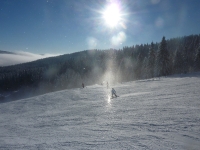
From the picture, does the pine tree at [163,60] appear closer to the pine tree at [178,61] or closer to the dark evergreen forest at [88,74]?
the dark evergreen forest at [88,74]

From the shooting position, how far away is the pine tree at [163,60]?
45500mm

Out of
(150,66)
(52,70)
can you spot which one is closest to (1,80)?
(52,70)

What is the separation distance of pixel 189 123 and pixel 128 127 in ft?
9.77

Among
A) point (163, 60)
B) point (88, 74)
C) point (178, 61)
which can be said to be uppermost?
point (178, 61)

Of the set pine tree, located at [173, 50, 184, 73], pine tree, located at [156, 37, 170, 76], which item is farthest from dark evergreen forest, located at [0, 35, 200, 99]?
pine tree, located at [156, 37, 170, 76]

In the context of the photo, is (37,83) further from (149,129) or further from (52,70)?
(149,129)

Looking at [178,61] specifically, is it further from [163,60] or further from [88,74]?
[88,74]

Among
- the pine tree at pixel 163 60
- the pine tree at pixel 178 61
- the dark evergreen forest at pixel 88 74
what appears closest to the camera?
the pine tree at pixel 163 60

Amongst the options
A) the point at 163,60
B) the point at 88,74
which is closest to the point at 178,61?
the point at 163,60

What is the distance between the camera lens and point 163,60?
45.5 m

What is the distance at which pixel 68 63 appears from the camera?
122m

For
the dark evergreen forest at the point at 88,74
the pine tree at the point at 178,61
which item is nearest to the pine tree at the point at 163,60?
the dark evergreen forest at the point at 88,74

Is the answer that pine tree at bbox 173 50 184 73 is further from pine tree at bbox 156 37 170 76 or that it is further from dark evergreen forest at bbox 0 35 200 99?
pine tree at bbox 156 37 170 76

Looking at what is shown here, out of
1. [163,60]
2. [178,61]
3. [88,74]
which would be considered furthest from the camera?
[88,74]
